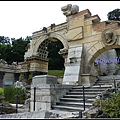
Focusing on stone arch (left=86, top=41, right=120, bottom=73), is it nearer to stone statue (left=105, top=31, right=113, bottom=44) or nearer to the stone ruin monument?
the stone ruin monument

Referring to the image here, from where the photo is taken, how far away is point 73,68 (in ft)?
35.4

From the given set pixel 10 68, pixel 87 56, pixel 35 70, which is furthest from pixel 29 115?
pixel 10 68

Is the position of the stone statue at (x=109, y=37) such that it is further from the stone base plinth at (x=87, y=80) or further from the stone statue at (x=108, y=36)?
the stone base plinth at (x=87, y=80)

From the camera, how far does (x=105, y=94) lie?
625 centimetres

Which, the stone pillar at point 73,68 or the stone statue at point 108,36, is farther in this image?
the stone pillar at point 73,68

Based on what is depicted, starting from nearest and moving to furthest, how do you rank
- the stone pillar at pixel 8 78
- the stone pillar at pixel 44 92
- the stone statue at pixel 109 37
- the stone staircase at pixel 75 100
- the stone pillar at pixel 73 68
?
Answer: the stone staircase at pixel 75 100 → the stone pillar at pixel 44 92 → the stone statue at pixel 109 37 → the stone pillar at pixel 73 68 → the stone pillar at pixel 8 78

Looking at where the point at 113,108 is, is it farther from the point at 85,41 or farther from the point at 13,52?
the point at 13,52

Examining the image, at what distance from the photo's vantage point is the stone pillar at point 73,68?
10367mm

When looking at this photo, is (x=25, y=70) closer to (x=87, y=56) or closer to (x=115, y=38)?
(x=87, y=56)

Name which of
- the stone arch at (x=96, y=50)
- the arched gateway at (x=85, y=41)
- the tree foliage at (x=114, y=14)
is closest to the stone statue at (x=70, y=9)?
the arched gateway at (x=85, y=41)

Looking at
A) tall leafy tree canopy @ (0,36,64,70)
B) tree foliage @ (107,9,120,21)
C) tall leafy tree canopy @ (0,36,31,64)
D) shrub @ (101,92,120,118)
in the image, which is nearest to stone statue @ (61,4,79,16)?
shrub @ (101,92,120,118)

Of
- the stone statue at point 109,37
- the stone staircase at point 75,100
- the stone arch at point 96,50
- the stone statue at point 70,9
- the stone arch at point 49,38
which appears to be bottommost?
the stone staircase at point 75,100

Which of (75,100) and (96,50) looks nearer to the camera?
(75,100)

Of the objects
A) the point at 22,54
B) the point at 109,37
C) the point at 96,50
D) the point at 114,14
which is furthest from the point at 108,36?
the point at 114,14
